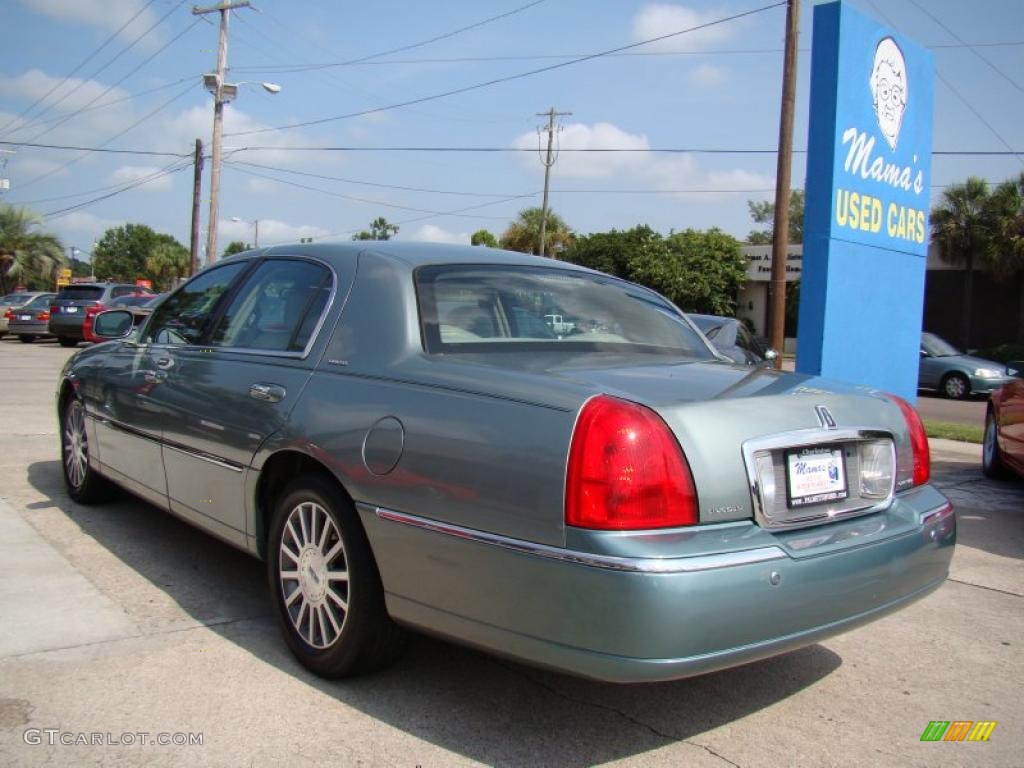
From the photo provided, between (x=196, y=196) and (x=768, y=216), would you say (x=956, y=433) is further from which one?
(x=768, y=216)

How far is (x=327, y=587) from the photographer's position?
317cm

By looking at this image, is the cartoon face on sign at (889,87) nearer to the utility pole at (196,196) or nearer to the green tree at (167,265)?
A: the utility pole at (196,196)

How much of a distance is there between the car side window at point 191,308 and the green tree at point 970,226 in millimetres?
31492

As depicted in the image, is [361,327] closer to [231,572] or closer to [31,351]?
[231,572]

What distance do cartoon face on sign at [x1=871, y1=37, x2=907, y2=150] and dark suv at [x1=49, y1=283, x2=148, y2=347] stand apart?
62.2 feet

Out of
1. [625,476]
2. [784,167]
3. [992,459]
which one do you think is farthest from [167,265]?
[625,476]

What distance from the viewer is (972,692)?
3.33 meters

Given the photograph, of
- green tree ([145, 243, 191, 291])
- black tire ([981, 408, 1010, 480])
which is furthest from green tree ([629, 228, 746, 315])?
green tree ([145, 243, 191, 291])

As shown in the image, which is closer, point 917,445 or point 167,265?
point 917,445

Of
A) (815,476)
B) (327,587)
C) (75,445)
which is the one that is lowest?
(327,587)

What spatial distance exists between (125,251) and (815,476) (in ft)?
411

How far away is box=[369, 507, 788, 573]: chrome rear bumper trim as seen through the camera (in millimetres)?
2385

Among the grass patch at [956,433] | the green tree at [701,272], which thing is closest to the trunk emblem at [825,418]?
the grass patch at [956,433]

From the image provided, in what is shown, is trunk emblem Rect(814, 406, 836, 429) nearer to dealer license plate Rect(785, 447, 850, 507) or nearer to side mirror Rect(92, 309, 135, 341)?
dealer license plate Rect(785, 447, 850, 507)
